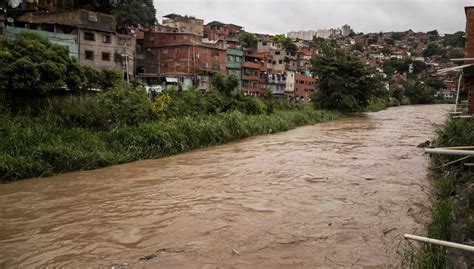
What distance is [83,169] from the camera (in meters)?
12.7

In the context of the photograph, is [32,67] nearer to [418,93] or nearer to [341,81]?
[341,81]

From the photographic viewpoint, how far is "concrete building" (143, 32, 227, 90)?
3481cm

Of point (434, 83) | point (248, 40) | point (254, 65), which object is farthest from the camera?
point (434, 83)

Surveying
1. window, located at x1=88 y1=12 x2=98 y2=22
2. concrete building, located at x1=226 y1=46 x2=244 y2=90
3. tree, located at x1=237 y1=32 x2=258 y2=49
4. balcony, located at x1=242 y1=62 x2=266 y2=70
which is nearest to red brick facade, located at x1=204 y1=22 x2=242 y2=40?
tree, located at x1=237 y1=32 x2=258 y2=49

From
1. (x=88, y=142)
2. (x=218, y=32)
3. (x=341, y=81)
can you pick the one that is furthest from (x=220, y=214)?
(x=218, y=32)

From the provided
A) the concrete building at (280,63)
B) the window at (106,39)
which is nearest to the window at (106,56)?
the window at (106,39)

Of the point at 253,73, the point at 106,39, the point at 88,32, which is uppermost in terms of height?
the point at 88,32

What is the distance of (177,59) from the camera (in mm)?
35375

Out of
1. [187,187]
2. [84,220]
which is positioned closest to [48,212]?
[84,220]

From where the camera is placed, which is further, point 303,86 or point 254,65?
point 303,86

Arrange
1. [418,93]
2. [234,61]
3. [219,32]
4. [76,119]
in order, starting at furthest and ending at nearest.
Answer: [219,32], [418,93], [234,61], [76,119]

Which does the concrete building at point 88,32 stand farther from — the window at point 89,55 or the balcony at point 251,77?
the balcony at point 251,77

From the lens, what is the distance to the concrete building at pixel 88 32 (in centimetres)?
2728

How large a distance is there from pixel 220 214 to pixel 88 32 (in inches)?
962
